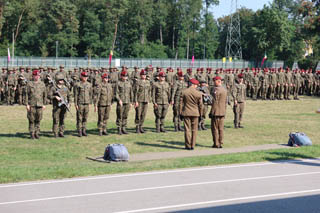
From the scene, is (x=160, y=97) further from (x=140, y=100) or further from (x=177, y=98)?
(x=177, y=98)

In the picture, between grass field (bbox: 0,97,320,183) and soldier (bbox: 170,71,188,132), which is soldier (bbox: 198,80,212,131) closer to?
grass field (bbox: 0,97,320,183)

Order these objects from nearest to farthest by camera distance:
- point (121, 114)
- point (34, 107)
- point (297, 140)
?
point (297, 140) < point (34, 107) < point (121, 114)

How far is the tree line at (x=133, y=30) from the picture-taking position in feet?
242

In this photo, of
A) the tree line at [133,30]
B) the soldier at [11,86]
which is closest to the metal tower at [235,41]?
Answer: the tree line at [133,30]

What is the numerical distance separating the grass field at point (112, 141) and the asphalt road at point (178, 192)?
845 mm

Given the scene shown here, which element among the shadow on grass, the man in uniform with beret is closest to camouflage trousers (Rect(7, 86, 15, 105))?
the man in uniform with beret

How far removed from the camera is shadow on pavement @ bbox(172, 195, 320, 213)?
26.8 feet

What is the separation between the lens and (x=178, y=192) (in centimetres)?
944

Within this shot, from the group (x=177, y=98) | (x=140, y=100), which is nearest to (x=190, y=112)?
(x=140, y=100)

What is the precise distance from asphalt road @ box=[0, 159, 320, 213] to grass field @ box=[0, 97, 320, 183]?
0.85m

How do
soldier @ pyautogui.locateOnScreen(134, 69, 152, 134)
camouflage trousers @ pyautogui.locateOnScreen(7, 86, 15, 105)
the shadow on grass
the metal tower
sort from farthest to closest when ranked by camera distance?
the metal tower
camouflage trousers @ pyautogui.locateOnScreen(7, 86, 15, 105)
soldier @ pyautogui.locateOnScreen(134, 69, 152, 134)
the shadow on grass

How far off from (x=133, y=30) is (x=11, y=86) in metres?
53.8

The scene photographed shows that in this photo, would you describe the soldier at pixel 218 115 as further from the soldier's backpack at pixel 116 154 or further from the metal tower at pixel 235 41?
the metal tower at pixel 235 41

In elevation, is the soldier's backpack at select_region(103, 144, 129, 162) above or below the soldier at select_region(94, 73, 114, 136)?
below
